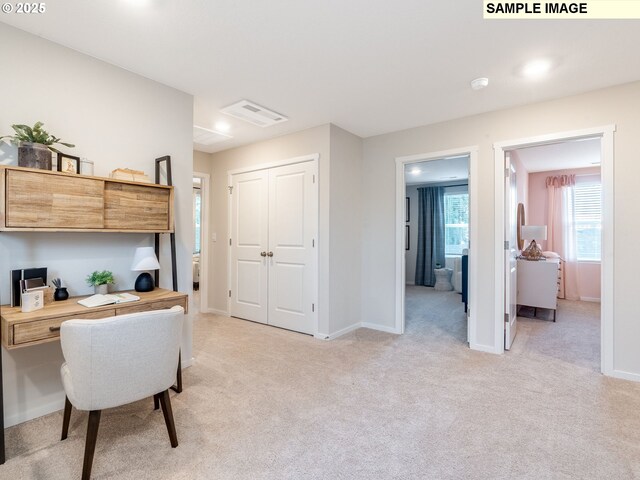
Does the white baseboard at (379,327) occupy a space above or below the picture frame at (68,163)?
below

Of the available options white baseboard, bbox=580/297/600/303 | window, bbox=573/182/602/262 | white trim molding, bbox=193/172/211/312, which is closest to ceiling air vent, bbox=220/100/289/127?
white trim molding, bbox=193/172/211/312

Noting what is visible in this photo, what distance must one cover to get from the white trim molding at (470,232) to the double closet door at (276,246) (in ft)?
3.28

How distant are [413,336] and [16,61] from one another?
13.5ft

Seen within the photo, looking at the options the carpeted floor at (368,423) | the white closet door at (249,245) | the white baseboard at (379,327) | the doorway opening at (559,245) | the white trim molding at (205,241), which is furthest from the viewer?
the white trim molding at (205,241)

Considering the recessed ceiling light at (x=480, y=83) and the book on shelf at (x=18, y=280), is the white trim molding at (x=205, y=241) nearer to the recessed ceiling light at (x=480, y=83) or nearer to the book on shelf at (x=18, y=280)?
the book on shelf at (x=18, y=280)

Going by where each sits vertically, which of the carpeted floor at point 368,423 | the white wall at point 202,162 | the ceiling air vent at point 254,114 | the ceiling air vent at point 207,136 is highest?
the ceiling air vent at point 254,114

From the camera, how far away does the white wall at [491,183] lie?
2.68m

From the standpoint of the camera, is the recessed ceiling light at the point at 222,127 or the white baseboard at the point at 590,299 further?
the white baseboard at the point at 590,299

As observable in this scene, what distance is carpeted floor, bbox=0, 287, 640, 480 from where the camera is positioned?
166 centimetres

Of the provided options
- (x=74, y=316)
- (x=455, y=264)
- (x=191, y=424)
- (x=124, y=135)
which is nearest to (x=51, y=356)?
(x=74, y=316)

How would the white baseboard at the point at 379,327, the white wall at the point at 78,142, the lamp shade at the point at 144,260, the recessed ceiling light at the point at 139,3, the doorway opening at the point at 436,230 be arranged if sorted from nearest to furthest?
the recessed ceiling light at the point at 139,3
the white wall at the point at 78,142
the lamp shade at the point at 144,260
the white baseboard at the point at 379,327
the doorway opening at the point at 436,230

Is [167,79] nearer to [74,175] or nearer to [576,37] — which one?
[74,175]

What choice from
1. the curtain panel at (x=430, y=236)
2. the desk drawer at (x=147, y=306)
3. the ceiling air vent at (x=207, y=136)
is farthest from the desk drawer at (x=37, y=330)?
the curtain panel at (x=430, y=236)

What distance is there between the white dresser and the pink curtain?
6.30 ft
